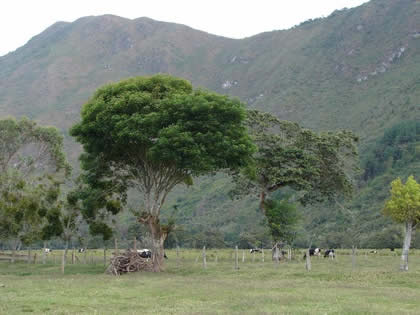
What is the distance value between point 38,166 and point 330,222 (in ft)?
194

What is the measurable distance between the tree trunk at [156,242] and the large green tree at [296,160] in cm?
1193

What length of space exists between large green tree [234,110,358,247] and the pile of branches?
14.1m

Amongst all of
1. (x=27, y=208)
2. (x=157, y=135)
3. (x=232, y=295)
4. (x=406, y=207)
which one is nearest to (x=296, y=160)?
(x=406, y=207)

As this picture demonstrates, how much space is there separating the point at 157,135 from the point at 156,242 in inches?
322

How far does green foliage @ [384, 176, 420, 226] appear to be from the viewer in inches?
1308

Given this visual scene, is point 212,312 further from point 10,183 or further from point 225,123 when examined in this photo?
point 10,183

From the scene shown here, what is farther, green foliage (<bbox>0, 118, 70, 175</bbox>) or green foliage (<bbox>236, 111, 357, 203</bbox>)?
green foliage (<bbox>0, 118, 70, 175</bbox>)

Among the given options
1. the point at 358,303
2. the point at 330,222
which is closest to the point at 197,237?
the point at 330,222

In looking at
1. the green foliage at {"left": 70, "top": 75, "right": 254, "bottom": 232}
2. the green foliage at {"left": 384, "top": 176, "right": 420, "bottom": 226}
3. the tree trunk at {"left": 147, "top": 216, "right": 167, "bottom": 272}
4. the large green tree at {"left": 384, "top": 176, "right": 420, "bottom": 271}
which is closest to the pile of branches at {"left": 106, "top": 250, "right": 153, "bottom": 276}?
the tree trunk at {"left": 147, "top": 216, "right": 167, "bottom": 272}

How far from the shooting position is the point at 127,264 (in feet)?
119

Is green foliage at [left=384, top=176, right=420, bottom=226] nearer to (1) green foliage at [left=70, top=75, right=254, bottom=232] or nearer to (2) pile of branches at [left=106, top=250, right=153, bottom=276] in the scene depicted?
(1) green foliage at [left=70, top=75, right=254, bottom=232]

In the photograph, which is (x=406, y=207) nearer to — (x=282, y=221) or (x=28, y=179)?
(x=282, y=221)

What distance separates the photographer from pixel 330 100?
16050 cm

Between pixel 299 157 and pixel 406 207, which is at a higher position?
pixel 299 157
